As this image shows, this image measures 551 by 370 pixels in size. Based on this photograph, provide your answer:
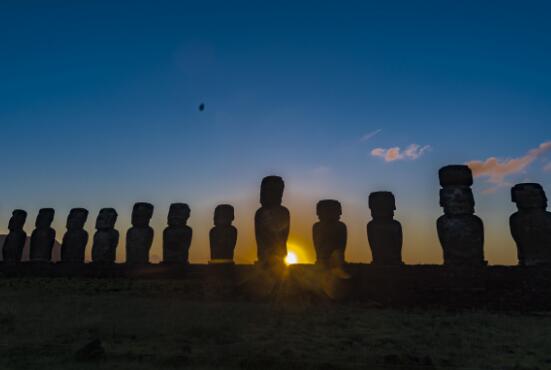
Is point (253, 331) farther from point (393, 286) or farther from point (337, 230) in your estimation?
point (337, 230)

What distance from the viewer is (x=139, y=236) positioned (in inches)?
627

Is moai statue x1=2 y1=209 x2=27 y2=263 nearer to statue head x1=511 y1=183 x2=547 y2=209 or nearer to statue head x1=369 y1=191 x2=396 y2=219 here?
statue head x1=369 y1=191 x2=396 y2=219

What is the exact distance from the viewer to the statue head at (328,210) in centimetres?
1372

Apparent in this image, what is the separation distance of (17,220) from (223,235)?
10.1m

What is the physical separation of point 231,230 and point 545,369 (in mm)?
11283

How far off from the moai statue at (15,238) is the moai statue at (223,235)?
8.89 meters

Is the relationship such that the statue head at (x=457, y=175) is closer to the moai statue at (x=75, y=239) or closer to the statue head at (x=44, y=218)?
the moai statue at (x=75, y=239)

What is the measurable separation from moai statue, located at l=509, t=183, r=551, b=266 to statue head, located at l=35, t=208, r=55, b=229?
56.9 feet

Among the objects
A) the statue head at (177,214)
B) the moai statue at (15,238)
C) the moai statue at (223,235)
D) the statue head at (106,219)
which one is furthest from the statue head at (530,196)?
the moai statue at (15,238)

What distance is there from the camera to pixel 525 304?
11.0 metres

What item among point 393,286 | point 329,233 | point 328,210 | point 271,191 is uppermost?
point 271,191

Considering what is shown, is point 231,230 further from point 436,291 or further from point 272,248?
point 436,291

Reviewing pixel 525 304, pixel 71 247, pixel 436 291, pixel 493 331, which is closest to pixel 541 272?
pixel 525 304

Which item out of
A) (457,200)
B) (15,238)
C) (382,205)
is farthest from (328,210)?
(15,238)
